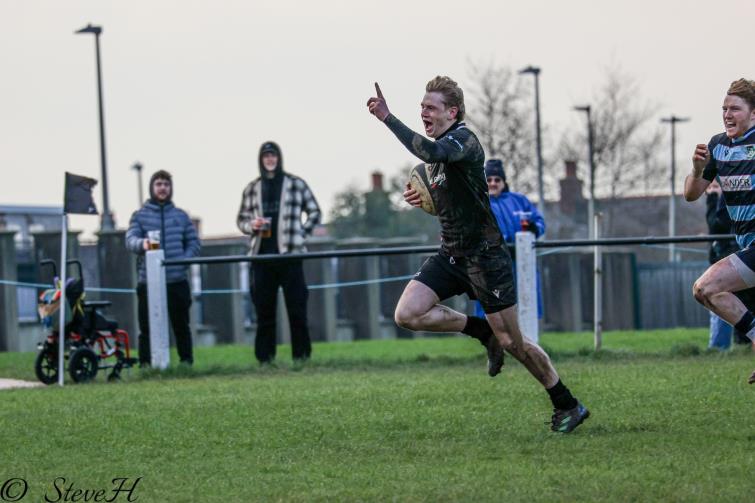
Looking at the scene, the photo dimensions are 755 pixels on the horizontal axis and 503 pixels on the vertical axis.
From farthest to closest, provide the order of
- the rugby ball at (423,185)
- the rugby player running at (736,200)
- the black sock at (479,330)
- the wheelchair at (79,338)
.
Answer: the wheelchair at (79,338), the black sock at (479,330), the rugby player running at (736,200), the rugby ball at (423,185)

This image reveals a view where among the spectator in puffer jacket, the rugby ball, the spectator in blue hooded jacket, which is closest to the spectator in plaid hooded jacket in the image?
the spectator in puffer jacket

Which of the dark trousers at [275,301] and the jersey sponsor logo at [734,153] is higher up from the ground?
the jersey sponsor logo at [734,153]

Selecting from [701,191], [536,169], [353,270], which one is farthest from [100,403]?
[536,169]

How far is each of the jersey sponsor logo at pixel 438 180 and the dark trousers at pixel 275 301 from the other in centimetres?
659

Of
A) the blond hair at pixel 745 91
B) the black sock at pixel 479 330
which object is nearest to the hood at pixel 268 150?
the black sock at pixel 479 330

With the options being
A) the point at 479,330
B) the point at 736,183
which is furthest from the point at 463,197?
the point at 736,183

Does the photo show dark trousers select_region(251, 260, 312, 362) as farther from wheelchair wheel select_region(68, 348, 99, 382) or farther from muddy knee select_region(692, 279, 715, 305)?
muddy knee select_region(692, 279, 715, 305)

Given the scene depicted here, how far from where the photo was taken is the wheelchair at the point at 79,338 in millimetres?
14461

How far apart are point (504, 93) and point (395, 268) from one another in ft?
33.4

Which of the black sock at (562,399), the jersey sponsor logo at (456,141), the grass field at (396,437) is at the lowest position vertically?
the grass field at (396,437)

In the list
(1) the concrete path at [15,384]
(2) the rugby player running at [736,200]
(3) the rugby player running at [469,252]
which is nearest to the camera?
(3) the rugby player running at [469,252]

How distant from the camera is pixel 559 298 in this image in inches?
1479

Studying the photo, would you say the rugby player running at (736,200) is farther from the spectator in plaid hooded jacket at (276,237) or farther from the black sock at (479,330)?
the spectator in plaid hooded jacket at (276,237)

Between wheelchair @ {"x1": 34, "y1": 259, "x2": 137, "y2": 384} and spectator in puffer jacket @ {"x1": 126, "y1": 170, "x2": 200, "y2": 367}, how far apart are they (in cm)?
75
